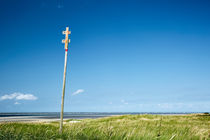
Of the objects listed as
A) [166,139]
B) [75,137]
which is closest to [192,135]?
[166,139]

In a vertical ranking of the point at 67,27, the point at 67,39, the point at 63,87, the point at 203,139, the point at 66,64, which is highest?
the point at 67,27

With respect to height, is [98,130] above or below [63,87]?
below

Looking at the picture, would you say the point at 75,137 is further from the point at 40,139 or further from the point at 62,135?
the point at 40,139

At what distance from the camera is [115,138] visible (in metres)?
6.22

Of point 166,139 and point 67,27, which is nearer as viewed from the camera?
point 166,139

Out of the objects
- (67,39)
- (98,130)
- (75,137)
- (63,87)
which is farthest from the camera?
(67,39)

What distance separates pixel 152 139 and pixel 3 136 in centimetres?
458

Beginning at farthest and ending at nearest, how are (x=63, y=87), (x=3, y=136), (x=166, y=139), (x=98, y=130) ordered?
(x=63, y=87), (x=98, y=130), (x=166, y=139), (x=3, y=136)

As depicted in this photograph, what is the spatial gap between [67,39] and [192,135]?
24.4 ft

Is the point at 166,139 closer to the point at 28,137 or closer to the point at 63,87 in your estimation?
the point at 28,137

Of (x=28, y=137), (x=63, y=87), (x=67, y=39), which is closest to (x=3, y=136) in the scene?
(x=28, y=137)

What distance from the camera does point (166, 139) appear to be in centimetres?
634

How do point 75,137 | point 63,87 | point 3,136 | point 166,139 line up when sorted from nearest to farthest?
point 3,136 < point 75,137 < point 166,139 < point 63,87

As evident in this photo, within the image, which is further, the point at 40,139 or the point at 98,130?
the point at 98,130
